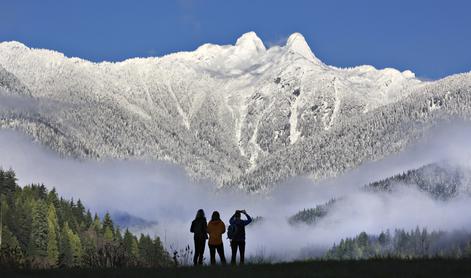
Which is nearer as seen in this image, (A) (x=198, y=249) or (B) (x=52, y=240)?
(A) (x=198, y=249)

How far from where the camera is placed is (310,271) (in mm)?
20875

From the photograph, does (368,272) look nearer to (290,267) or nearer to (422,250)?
(290,267)

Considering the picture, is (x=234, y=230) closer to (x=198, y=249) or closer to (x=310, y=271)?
(x=198, y=249)

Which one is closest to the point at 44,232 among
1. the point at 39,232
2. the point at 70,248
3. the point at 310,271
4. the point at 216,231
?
the point at 39,232

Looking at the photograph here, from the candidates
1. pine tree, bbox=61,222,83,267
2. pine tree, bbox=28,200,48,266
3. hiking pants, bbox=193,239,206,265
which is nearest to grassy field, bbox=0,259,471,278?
hiking pants, bbox=193,239,206,265

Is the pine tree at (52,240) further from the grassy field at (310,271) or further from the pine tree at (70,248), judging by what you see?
the grassy field at (310,271)

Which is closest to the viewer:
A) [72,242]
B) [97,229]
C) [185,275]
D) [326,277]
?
[326,277]

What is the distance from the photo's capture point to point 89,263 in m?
25.2

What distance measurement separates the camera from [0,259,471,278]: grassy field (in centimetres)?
2014

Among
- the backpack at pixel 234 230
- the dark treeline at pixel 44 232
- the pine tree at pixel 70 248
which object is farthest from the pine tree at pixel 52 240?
the backpack at pixel 234 230

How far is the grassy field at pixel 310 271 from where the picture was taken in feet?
66.1

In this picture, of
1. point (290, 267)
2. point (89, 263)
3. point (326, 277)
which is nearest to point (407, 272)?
point (326, 277)

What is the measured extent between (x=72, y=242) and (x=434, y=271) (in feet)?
240

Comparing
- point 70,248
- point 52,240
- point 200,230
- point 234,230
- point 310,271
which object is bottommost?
point 310,271
